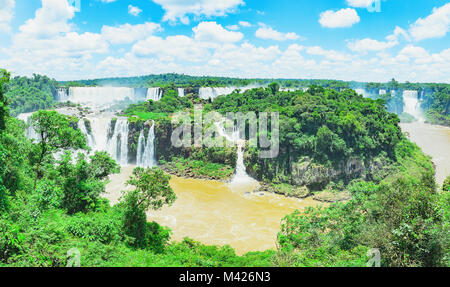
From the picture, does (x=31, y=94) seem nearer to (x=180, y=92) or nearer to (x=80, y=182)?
(x=180, y=92)

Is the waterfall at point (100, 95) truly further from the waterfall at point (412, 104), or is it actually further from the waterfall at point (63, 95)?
the waterfall at point (412, 104)

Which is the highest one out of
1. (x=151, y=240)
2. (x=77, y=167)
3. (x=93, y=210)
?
(x=77, y=167)

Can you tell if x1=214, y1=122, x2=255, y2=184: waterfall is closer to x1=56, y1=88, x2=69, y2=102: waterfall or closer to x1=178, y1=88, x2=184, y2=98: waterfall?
x1=178, y1=88, x2=184, y2=98: waterfall

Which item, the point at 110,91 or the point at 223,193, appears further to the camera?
the point at 110,91
